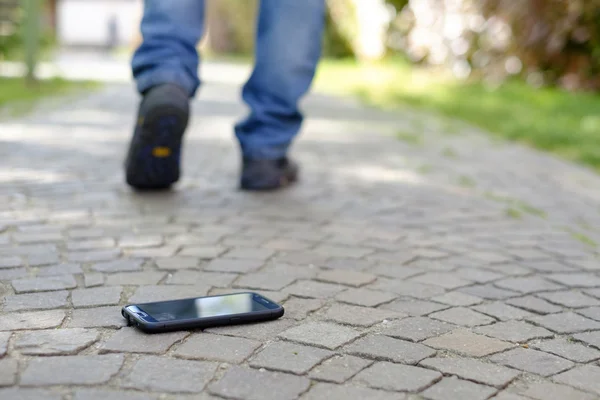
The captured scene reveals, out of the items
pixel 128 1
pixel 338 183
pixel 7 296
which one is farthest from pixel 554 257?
pixel 128 1

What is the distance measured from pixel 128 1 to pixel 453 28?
1627 cm

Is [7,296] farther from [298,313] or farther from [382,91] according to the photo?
[382,91]

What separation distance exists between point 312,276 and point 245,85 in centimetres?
141

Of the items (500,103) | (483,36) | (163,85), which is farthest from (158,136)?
(483,36)

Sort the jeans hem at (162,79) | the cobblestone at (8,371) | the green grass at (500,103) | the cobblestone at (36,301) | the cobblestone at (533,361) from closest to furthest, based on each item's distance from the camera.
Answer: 1. the cobblestone at (8,371)
2. the cobblestone at (533,361)
3. the cobblestone at (36,301)
4. the jeans hem at (162,79)
5. the green grass at (500,103)

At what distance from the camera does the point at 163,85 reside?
3.19m

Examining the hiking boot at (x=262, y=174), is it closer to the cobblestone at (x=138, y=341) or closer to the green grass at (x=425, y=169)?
the green grass at (x=425, y=169)

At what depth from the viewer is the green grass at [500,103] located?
5668 mm

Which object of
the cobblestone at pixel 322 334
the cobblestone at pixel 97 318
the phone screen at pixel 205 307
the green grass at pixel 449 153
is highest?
the phone screen at pixel 205 307

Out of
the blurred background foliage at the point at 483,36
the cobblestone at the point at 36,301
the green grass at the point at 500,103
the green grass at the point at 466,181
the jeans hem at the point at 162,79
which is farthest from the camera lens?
the blurred background foliage at the point at 483,36

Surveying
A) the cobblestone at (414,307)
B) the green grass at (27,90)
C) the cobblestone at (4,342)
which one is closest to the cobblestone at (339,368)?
the cobblestone at (414,307)

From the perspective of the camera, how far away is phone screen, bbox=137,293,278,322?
193cm

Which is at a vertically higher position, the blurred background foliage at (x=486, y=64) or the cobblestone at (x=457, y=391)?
the blurred background foliage at (x=486, y=64)

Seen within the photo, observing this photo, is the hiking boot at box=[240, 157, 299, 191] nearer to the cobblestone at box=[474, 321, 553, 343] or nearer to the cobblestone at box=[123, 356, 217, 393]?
the cobblestone at box=[474, 321, 553, 343]
